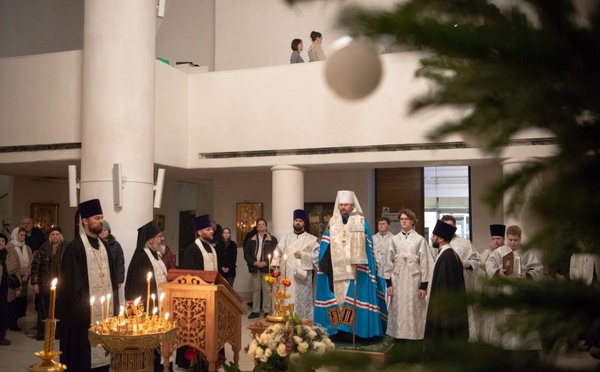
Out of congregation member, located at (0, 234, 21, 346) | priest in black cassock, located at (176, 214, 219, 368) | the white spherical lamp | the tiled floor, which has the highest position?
the white spherical lamp

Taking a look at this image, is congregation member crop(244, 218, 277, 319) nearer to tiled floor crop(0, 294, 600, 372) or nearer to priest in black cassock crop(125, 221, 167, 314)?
tiled floor crop(0, 294, 600, 372)

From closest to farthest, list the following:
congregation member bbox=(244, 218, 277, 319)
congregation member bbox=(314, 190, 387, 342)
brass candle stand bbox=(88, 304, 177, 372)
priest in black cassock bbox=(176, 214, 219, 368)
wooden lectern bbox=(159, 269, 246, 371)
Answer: brass candle stand bbox=(88, 304, 177, 372) → wooden lectern bbox=(159, 269, 246, 371) → priest in black cassock bbox=(176, 214, 219, 368) → congregation member bbox=(314, 190, 387, 342) → congregation member bbox=(244, 218, 277, 319)

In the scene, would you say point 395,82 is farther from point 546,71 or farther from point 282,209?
point 546,71

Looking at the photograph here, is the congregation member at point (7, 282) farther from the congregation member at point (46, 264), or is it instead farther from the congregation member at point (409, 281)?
the congregation member at point (409, 281)

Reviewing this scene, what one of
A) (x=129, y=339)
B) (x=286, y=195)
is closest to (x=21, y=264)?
(x=286, y=195)

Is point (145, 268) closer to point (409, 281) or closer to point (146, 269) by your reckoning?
point (146, 269)

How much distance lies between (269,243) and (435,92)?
43.4 feet

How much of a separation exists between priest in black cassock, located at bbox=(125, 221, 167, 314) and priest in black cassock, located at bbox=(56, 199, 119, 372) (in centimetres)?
25

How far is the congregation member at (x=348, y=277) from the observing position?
380 inches

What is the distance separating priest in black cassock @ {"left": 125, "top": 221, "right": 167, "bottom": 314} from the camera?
737cm

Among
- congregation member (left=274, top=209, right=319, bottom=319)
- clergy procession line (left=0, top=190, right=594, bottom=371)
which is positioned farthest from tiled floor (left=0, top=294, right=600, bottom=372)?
congregation member (left=274, top=209, right=319, bottom=319)

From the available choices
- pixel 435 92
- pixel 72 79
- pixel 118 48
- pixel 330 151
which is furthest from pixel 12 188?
pixel 435 92

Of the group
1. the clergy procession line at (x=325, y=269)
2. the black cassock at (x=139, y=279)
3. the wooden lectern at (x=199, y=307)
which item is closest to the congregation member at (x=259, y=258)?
the clergy procession line at (x=325, y=269)

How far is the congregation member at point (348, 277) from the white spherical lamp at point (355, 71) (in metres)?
8.45
